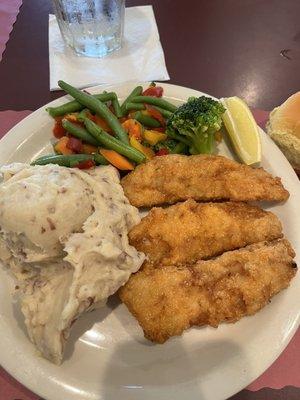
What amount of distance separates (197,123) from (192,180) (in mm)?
336

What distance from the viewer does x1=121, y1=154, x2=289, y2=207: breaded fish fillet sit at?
7.51 feet

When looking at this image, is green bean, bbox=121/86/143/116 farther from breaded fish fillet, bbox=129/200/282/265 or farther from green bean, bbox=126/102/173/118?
breaded fish fillet, bbox=129/200/282/265

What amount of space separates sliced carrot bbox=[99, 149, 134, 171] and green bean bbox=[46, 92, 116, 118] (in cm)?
40

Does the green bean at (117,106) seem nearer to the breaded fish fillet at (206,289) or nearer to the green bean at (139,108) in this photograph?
the green bean at (139,108)

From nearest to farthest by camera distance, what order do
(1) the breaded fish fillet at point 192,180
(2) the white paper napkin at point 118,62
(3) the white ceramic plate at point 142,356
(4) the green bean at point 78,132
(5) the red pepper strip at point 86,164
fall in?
(3) the white ceramic plate at point 142,356
(1) the breaded fish fillet at point 192,180
(5) the red pepper strip at point 86,164
(4) the green bean at point 78,132
(2) the white paper napkin at point 118,62

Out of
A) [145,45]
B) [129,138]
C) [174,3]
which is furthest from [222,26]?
[129,138]

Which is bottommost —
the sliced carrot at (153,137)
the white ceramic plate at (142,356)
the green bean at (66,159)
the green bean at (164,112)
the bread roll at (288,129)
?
the white ceramic plate at (142,356)

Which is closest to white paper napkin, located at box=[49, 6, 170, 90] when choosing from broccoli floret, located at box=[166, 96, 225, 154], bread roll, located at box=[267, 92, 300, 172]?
broccoli floret, located at box=[166, 96, 225, 154]

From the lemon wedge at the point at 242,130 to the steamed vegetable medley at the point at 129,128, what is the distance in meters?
0.09

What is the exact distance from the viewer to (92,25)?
3.12 metres

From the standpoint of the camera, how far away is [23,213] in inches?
72.9

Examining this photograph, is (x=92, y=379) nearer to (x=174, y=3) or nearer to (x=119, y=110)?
(x=119, y=110)

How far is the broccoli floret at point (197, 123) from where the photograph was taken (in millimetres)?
2381

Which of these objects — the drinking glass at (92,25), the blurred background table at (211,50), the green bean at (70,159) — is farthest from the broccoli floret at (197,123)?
the drinking glass at (92,25)
